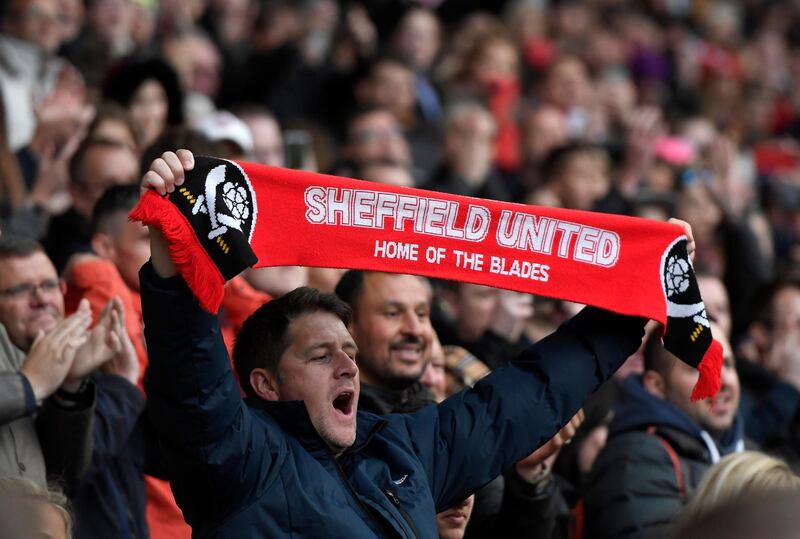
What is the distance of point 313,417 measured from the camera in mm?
3795

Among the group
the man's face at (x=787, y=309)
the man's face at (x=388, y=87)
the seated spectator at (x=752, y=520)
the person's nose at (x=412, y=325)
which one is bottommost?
the man's face at (x=787, y=309)

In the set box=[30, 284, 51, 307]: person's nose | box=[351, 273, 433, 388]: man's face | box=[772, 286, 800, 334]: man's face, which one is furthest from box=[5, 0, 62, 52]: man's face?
box=[772, 286, 800, 334]: man's face

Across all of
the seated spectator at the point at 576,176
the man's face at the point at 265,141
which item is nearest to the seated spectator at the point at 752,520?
the man's face at the point at 265,141

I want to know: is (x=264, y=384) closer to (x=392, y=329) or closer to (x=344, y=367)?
(x=344, y=367)

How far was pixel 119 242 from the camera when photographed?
5.48m

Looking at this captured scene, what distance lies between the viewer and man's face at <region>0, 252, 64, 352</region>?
4680 mm

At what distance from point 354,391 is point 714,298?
323cm

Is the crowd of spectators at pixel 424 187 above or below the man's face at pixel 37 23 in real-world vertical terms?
below

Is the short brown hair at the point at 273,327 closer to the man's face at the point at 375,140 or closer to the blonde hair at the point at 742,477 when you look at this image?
the blonde hair at the point at 742,477

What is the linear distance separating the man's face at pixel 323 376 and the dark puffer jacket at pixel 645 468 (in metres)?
1.44

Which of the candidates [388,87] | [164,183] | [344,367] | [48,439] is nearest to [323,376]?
[344,367]

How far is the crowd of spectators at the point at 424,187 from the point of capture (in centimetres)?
455

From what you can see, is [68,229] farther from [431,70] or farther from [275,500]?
[431,70]

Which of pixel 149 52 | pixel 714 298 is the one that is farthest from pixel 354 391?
pixel 149 52
